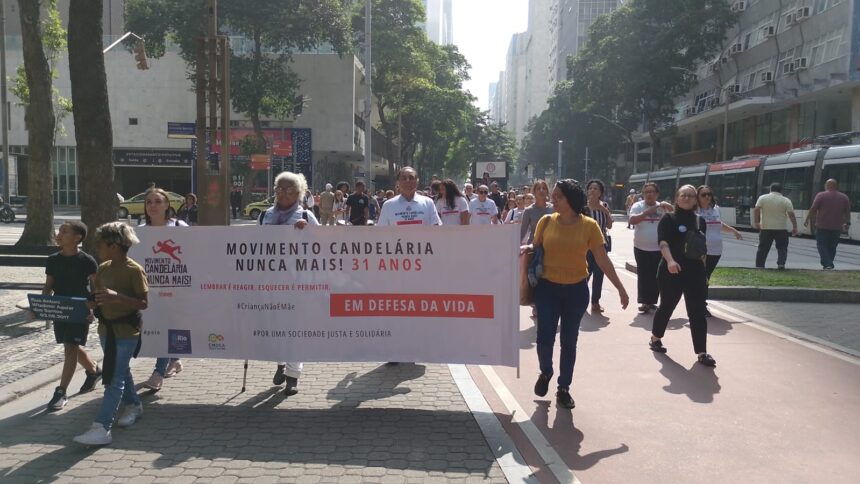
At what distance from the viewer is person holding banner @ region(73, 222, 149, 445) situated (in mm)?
4871

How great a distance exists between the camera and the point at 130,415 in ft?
17.2

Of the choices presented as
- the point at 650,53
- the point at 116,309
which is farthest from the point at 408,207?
the point at 650,53

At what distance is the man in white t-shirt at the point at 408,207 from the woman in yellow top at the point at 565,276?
5.04ft

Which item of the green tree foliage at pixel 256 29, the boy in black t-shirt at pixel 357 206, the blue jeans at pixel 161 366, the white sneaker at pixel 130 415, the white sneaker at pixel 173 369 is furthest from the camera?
the green tree foliage at pixel 256 29

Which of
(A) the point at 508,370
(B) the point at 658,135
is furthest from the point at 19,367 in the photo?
(B) the point at 658,135

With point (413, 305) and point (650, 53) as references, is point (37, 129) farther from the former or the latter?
point (650, 53)

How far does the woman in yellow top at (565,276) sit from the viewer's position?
18.3 ft

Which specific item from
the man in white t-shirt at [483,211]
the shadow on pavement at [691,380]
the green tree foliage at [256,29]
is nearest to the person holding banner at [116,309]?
the shadow on pavement at [691,380]

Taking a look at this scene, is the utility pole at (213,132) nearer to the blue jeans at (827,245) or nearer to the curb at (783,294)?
the curb at (783,294)

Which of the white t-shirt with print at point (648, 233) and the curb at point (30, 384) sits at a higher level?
the white t-shirt with print at point (648, 233)

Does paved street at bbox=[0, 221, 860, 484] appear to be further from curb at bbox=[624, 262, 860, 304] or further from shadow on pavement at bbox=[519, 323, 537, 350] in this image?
curb at bbox=[624, 262, 860, 304]

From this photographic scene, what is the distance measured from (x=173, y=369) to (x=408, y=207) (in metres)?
2.66

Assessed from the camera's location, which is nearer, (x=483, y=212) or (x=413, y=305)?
(x=413, y=305)

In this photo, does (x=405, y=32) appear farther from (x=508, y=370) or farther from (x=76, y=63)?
(x=508, y=370)
